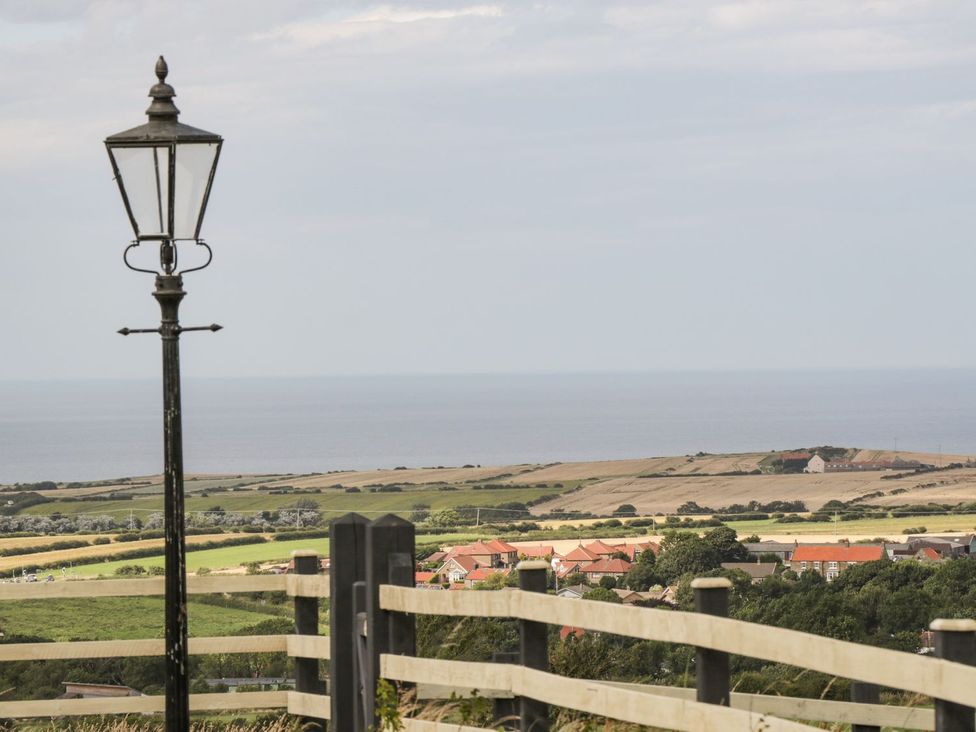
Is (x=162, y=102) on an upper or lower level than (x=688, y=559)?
upper

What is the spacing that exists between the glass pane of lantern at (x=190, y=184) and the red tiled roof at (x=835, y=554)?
12667 millimetres

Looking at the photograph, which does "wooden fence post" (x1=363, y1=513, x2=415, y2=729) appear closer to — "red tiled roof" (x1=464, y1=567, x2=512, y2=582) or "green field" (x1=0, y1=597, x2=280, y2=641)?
"green field" (x1=0, y1=597, x2=280, y2=641)

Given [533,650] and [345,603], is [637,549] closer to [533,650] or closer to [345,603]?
[345,603]

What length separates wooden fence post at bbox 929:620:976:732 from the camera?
4.43 metres

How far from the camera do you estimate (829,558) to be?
18.5 m

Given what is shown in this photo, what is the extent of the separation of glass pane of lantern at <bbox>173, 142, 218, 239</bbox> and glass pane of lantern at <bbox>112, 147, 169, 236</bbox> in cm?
5

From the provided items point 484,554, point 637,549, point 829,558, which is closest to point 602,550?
point 637,549

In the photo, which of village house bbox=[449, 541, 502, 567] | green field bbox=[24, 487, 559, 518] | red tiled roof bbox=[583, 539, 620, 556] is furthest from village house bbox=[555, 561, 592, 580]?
green field bbox=[24, 487, 559, 518]

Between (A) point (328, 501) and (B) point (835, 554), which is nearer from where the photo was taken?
(B) point (835, 554)

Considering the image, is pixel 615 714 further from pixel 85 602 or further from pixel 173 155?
pixel 85 602

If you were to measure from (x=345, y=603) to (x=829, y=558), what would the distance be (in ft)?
38.9

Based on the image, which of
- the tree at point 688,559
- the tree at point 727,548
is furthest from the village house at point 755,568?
the tree at point 727,548

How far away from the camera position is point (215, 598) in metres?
13.7

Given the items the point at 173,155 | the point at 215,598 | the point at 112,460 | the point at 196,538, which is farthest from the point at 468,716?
the point at 112,460
